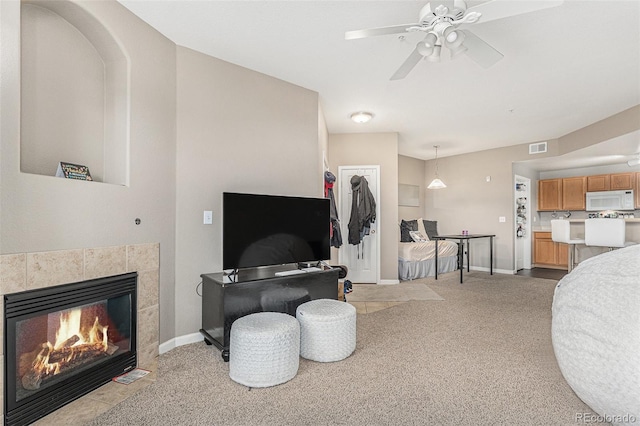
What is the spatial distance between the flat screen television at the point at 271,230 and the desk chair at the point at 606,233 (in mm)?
3873

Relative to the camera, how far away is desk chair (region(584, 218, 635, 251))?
4113mm

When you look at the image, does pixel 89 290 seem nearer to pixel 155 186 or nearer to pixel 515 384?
pixel 155 186

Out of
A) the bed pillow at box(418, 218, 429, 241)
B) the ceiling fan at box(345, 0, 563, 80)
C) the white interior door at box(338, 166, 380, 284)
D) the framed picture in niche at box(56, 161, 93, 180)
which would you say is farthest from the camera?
the bed pillow at box(418, 218, 429, 241)

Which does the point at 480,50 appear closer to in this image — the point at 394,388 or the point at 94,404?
the point at 394,388

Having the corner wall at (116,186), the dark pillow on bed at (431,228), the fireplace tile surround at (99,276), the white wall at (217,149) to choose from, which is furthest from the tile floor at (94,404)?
the dark pillow on bed at (431,228)

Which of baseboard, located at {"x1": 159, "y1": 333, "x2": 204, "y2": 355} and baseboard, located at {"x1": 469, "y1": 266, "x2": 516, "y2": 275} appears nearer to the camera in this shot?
baseboard, located at {"x1": 159, "y1": 333, "x2": 204, "y2": 355}

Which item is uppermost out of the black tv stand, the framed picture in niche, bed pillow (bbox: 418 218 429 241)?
the framed picture in niche

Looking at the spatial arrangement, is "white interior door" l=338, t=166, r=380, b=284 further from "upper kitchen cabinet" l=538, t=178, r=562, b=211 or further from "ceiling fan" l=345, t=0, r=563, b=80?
"upper kitchen cabinet" l=538, t=178, r=562, b=211

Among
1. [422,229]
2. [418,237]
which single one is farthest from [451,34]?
[422,229]

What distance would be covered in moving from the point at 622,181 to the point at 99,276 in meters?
8.83

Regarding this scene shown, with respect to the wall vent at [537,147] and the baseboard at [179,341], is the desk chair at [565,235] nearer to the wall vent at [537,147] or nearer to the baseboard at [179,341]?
the wall vent at [537,147]

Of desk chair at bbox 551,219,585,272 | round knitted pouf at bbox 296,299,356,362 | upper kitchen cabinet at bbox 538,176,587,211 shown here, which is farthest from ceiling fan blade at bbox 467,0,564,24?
upper kitchen cabinet at bbox 538,176,587,211

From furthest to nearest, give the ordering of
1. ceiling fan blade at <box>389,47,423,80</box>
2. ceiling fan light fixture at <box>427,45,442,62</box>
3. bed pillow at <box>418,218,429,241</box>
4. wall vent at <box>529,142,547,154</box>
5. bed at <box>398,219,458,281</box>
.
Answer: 1. bed pillow at <box>418,218,429,241</box>
2. wall vent at <box>529,142,547,154</box>
3. bed at <box>398,219,458,281</box>
4. ceiling fan blade at <box>389,47,423,80</box>
5. ceiling fan light fixture at <box>427,45,442,62</box>

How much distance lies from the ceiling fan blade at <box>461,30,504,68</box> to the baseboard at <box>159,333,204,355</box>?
320cm
